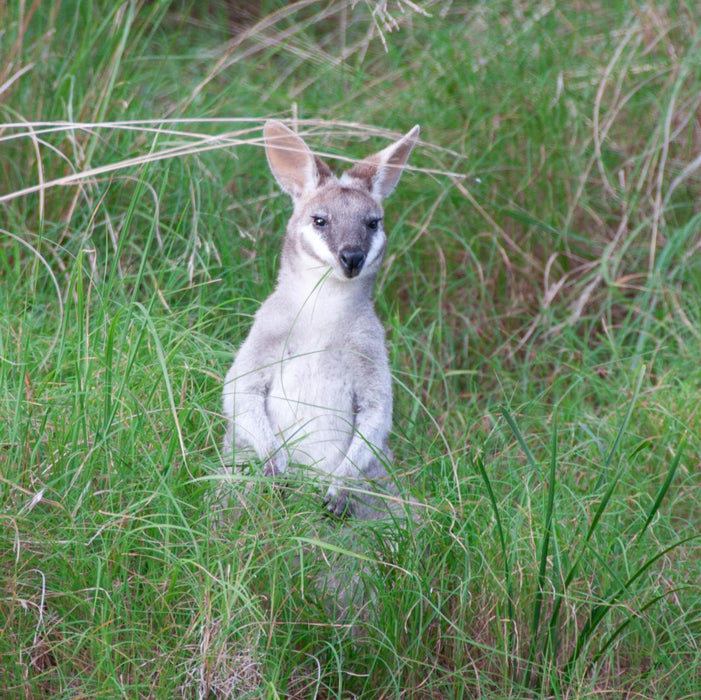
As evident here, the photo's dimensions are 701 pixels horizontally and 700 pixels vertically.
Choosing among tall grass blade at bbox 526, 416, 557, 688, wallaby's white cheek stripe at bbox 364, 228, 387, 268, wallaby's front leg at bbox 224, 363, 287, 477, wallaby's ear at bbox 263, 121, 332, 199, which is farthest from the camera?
wallaby's ear at bbox 263, 121, 332, 199

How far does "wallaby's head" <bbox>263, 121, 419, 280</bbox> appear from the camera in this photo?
13.1 ft

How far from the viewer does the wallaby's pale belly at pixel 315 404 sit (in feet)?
13.0

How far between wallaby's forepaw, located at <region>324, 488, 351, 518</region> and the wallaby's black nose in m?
0.78

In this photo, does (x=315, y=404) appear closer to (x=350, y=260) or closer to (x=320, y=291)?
(x=320, y=291)

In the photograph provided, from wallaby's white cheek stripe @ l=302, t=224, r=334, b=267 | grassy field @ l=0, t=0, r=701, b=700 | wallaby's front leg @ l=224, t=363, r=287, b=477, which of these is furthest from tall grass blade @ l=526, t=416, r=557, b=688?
wallaby's white cheek stripe @ l=302, t=224, r=334, b=267

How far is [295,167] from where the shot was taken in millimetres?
4355

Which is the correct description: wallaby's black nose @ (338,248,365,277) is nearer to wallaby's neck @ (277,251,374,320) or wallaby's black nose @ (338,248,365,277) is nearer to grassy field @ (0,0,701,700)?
wallaby's neck @ (277,251,374,320)

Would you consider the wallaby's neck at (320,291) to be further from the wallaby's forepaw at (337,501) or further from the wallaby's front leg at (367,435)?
the wallaby's forepaw at (337,501)

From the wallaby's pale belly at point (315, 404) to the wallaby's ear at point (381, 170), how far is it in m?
0.77

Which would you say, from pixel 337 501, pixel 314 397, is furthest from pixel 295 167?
pixel 337 501

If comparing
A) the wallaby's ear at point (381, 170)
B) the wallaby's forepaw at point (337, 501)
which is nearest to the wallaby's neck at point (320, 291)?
the wallaby's ear at point (381, 170)

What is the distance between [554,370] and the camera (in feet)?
17.6

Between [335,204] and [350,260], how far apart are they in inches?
12.4

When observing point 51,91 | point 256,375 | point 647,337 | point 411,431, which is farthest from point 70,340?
point 647,337
